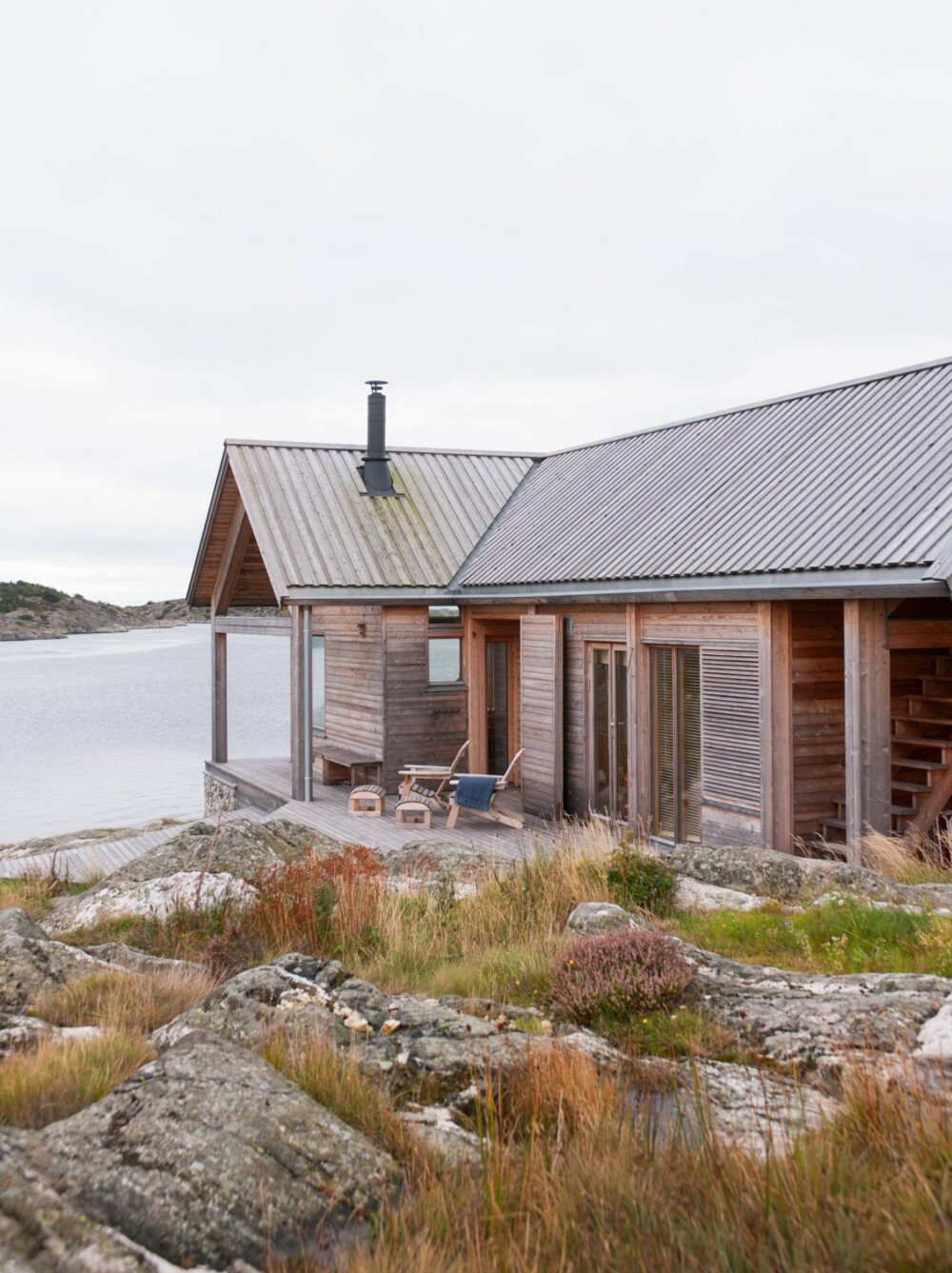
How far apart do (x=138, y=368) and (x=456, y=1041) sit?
51737 millimetres

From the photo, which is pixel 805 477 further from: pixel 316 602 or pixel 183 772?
pixel 183 772

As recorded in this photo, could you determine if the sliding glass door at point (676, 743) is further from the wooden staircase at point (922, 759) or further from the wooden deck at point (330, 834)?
the wooden staircase at point (922, 759)

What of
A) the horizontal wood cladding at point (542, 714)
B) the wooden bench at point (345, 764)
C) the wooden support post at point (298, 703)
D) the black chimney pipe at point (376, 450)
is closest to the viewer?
the horizontal wood cladding at point (542, 714)

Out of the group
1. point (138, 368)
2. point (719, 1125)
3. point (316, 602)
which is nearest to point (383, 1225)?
point (719, 1125)

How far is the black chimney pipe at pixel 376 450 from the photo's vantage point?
1720 cm

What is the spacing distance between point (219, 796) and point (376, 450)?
716 centimetres

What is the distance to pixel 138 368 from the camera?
51.3m

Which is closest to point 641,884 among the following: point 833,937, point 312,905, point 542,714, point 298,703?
→ point 833,937

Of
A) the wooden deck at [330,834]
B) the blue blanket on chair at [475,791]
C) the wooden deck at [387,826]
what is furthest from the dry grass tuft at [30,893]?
the blue blanket on chair at [475,791]

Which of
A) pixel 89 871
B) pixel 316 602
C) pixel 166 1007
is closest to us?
pixel 166 1007

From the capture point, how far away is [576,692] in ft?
43.8

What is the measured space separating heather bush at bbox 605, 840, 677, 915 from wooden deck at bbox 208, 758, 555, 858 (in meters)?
2.95

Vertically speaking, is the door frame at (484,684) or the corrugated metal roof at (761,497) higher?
the corrugated metal roof at (761,497)

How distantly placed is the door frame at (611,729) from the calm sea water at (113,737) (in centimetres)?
1594
